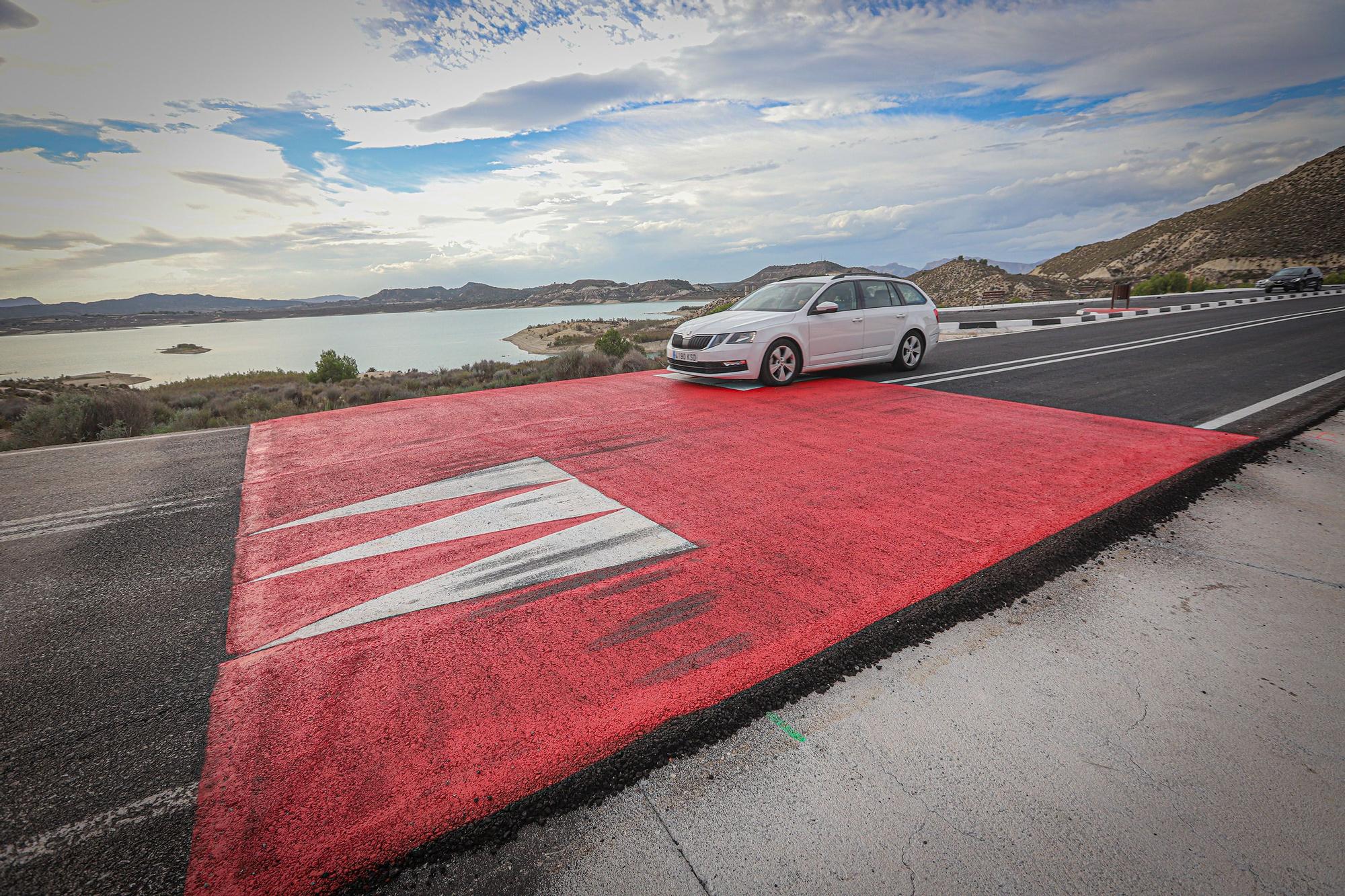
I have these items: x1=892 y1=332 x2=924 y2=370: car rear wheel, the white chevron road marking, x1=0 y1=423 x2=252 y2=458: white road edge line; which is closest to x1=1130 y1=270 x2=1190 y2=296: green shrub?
x1=892 y1=332 x2=924 y2=370: car rear wheel

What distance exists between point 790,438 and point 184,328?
16143 centimetres

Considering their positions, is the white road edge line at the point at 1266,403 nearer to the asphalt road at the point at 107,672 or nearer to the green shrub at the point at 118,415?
the asphalt road at the point at 107,672

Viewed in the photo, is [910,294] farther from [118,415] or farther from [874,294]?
[118,415]

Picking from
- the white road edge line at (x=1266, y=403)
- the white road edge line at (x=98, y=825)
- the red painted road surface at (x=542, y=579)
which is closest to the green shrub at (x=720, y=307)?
the red painted road surface at (x=542, y=579)

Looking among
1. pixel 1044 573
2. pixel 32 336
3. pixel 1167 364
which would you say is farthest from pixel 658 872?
pixel 32 336

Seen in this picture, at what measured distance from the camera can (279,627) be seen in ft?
9.87

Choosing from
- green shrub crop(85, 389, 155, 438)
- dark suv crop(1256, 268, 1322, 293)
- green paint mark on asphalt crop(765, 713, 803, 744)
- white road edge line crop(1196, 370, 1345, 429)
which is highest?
dark suv crop(1256, 268, 1322, 293)

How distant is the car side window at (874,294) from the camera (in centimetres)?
925

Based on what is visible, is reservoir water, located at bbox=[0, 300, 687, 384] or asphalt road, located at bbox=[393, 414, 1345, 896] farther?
reservoir water, located at bbox=[0, 300, 687, 384]

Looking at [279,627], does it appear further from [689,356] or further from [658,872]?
[689,356]

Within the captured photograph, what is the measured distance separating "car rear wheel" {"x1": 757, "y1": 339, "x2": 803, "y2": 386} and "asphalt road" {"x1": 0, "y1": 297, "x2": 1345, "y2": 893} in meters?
2.14

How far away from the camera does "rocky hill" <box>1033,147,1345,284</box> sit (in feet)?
170

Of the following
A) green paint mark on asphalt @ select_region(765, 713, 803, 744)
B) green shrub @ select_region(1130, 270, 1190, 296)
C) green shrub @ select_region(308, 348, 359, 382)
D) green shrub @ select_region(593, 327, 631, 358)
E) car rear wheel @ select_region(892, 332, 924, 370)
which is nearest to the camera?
green paint mark on asphalt @ select_region(765, 713, 803, 744)

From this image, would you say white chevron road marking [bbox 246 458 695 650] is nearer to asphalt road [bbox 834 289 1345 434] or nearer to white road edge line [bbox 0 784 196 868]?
white road edge line [bbox 0 784 196 868]
